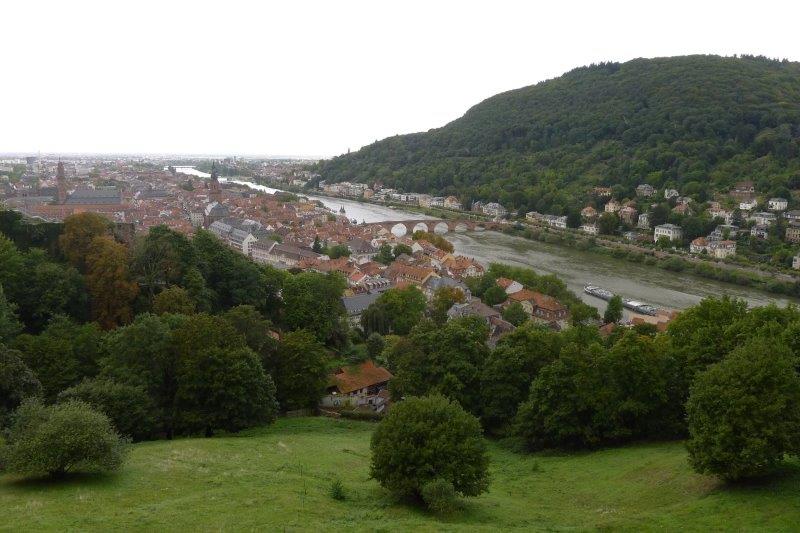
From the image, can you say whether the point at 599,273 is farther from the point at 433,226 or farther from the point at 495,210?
the point at 495,210

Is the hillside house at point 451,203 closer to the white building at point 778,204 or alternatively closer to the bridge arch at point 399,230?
the bridge arch at point 399,230

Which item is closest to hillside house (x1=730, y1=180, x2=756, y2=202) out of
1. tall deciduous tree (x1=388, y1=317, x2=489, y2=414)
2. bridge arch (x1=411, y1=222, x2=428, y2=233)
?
bridge arch (x1=411, y1=222, x2=428, y2=233)

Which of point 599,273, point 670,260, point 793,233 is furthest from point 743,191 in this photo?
point 599,273

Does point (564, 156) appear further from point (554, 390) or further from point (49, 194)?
point (554, 390)

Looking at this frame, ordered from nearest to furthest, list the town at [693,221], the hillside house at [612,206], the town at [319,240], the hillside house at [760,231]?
1. the town at [319,240]
2. the town at [693,221]
3. the hillside house at [760,231]
4. the hillside house at [612,206]

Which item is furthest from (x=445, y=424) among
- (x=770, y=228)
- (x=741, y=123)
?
(x=741, y=123)

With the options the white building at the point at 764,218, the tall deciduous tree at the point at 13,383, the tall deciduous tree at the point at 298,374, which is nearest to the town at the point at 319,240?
the tall deciduous tree at the point at 298,374
